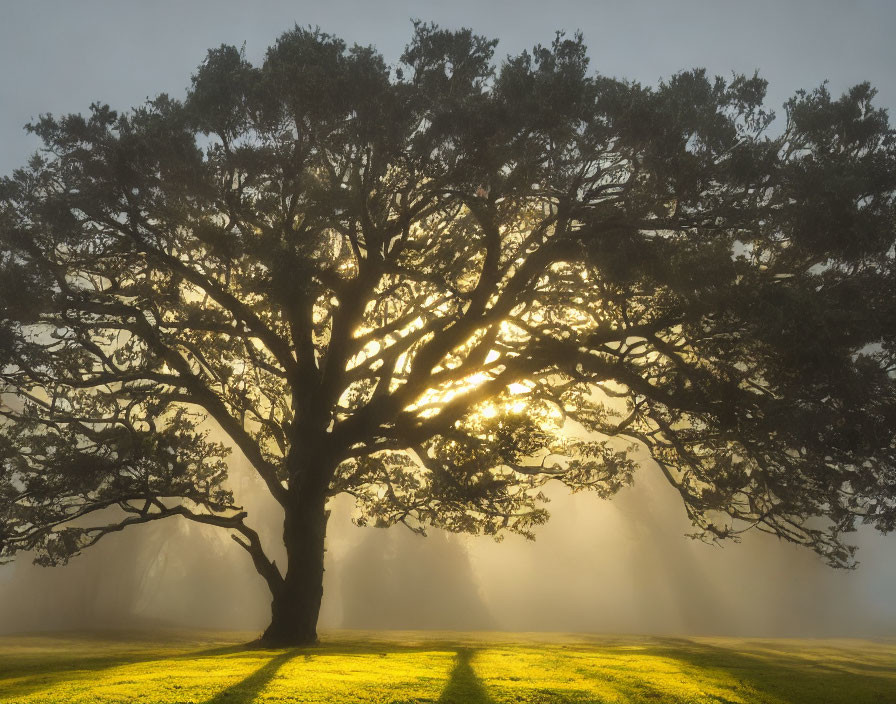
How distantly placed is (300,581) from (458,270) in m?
9.27

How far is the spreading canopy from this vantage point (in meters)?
12.8

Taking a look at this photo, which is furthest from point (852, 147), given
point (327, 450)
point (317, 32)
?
point (327, 450)

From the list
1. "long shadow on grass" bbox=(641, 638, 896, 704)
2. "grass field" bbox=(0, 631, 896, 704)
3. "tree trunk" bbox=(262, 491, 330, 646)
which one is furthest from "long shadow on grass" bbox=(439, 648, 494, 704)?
"tree trunk" bbox=(262, 491, 330, 646)

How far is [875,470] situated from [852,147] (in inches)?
259

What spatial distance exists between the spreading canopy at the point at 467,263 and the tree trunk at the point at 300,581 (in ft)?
2.44

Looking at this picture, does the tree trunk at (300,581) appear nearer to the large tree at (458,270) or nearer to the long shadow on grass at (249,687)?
the large tree at (458,270)

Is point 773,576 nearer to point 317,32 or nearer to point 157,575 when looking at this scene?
point 157,575

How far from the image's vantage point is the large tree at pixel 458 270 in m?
12.8

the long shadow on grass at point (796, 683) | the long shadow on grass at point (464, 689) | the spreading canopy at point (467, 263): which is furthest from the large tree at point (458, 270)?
the long shadow on grass at point (464, 689)

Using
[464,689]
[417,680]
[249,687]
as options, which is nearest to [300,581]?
[417,680]

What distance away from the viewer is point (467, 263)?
1705 centimetres

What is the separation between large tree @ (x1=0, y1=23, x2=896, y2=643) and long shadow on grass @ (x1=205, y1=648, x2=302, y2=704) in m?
5.56

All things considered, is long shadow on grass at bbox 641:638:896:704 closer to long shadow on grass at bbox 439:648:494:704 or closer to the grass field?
the grass field

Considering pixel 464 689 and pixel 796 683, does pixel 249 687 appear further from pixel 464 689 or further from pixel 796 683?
pixel 796 683
